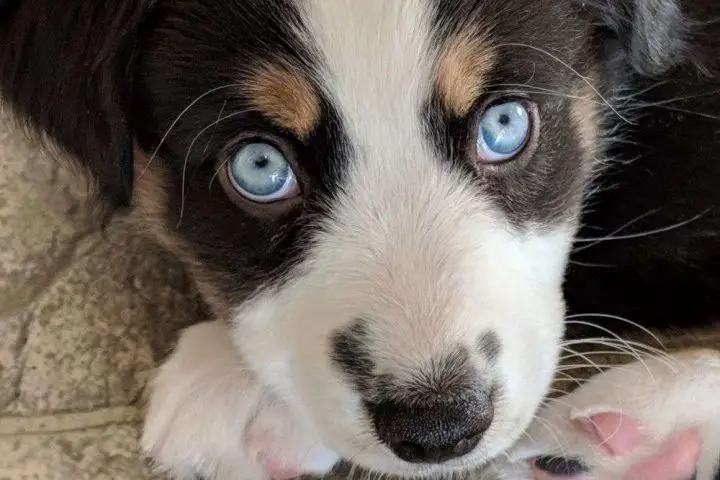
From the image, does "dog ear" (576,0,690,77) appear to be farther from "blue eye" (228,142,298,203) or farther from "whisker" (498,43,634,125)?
"blue eye" (228,142,298,203)

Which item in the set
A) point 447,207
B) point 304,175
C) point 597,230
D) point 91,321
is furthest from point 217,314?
point 597,230

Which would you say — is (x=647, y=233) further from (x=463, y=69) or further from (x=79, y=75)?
(x=79, y=75)

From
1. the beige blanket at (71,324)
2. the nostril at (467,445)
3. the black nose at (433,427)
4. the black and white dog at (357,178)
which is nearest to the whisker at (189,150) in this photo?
the black and white dog at (357,178)

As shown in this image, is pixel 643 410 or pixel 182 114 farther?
pixel 643 410

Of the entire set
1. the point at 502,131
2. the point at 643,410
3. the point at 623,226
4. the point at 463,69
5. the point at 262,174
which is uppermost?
the point at 463,69

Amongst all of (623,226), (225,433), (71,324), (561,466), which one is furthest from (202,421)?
(623,226)

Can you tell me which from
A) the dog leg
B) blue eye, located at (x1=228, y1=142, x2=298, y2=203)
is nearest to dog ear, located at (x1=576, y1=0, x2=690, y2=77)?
blue eye, located at (x1=228, y1=142, x2=298, y2=203)
